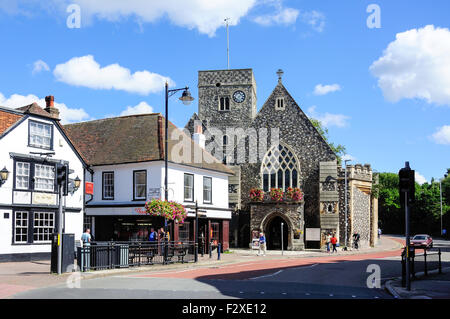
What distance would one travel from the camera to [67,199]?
29.3 metres

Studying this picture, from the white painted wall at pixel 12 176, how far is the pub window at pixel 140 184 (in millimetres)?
3685

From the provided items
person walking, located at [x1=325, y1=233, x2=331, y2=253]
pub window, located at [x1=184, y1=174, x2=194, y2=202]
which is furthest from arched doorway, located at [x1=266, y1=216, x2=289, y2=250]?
pub window, located at [x1=184, y1=174, x2=194, y2=202]

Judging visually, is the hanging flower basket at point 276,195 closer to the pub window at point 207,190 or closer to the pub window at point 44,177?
the pub window at point 207,190

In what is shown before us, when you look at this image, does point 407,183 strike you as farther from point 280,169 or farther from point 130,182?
point 280,169

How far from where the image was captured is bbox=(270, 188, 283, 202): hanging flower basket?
4156 centimetres

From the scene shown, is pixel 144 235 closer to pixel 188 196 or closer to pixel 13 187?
pixel 188 196

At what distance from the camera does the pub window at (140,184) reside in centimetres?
3200

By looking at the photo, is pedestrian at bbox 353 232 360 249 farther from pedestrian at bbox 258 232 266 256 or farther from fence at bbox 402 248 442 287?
fence at bbox 402 248 442 287

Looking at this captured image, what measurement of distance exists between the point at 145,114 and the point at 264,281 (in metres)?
20.9

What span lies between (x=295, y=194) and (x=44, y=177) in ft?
66.6

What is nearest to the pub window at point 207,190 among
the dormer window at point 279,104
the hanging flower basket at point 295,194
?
the hanging flower basket at point 295,194

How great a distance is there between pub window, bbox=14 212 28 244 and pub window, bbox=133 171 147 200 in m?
7.21

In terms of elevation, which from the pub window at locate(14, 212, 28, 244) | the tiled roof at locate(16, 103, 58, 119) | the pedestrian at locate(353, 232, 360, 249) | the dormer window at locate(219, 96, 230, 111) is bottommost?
the pedestrian at locate(353, 232, 360, 249)
